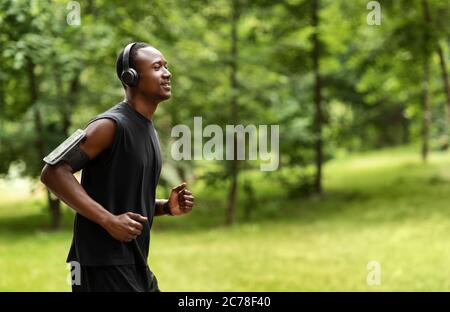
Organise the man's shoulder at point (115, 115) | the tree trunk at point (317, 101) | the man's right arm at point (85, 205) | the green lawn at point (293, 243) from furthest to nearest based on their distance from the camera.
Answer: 1. the tree trunk at point (317, 101)
2. the green lawn at point (293, 243)
3. the man's shoulder at point (115, 115)
4. the man's right arm at point (85, 205)

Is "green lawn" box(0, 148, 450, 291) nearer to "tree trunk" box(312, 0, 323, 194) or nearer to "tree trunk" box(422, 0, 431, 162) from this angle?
"tree trunk" box(312, 0, 323, 194)

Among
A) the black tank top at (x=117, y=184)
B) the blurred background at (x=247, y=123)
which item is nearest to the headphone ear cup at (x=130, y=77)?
the black tank top at (x=117, y=184)

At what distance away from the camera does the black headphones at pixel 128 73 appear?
3.39 metres

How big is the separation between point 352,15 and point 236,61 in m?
5.26

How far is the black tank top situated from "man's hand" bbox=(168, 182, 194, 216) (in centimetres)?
37

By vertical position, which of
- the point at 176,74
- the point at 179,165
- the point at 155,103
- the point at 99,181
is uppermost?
the point at 176,74

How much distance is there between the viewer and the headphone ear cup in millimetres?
3391

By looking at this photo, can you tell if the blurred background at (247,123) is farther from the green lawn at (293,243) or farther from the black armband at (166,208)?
the black armband at (166,208)

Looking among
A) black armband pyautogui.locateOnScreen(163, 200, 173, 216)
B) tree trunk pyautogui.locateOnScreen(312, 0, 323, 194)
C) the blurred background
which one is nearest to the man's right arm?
black armband pyautogui.locateOnScreen(163, 200, 173, 216)

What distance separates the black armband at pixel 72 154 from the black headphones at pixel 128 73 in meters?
0.41

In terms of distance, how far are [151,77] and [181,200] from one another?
76cm

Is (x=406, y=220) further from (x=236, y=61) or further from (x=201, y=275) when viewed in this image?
(x=201, y=275)

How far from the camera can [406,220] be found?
661 inches
